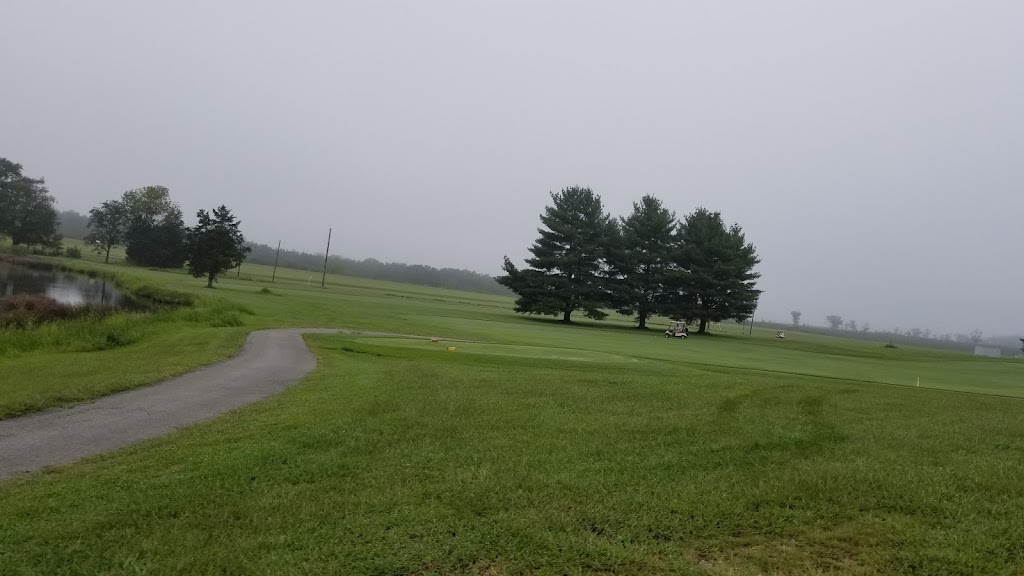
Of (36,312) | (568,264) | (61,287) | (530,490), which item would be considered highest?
(568,264)

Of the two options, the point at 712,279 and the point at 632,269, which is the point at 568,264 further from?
the point at 712,279

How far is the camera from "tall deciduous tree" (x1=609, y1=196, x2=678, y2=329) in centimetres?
5678

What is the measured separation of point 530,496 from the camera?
5352 millimetres

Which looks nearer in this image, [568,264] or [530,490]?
[530,490]

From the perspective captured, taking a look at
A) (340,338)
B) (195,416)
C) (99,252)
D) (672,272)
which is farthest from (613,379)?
(99,252)

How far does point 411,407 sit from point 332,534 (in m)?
5.02

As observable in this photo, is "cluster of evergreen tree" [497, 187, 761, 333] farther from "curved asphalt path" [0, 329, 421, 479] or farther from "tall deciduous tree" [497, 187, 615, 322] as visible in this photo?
"curved asphalt path" [0, 329, 421, 479]

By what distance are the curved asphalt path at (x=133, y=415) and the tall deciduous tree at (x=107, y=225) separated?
330 ft

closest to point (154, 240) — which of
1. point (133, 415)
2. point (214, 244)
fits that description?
point (214, 244)

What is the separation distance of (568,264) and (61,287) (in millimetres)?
41296

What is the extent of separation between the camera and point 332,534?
450 centimetres

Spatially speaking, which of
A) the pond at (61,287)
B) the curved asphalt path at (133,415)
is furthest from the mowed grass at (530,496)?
the pond at (61,287)

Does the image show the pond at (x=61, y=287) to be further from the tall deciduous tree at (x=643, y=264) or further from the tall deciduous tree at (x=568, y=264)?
the tall deciduous tree at (x=643, y=264)

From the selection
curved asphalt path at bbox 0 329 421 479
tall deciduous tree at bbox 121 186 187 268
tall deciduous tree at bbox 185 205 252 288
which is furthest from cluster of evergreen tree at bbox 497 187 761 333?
tall deciduous tree at bbox 121 186 187 268
